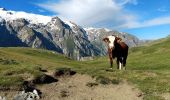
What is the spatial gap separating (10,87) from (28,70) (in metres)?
4.63

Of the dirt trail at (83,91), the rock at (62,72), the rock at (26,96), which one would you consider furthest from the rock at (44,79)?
the rock at (26,96)

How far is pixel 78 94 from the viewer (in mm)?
31484

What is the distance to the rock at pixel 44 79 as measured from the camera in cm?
3284

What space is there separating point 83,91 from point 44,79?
4.14 m

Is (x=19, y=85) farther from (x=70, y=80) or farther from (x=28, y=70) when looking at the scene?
(x=70, y=80)

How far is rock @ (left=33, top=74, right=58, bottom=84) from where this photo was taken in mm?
32844

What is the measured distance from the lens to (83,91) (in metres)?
32.4

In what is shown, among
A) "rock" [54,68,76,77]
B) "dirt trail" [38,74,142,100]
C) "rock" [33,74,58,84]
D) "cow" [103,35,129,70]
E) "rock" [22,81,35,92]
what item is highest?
"cow" [103,35,129,70]

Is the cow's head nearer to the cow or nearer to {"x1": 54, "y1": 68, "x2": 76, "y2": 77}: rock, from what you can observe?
the cow

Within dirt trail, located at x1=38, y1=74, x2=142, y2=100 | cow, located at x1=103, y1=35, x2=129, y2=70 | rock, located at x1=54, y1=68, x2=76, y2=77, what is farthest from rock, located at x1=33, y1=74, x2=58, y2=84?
cow, located at x1=103, y1=35, x2=129, y2=70

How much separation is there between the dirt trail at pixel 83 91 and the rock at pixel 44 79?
58 centimetres

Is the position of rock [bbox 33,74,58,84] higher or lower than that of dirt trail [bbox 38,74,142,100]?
higher

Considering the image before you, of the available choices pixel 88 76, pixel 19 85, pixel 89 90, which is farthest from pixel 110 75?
pixel 19 85

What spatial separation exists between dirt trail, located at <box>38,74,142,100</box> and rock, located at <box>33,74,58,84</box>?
581 millimetres
